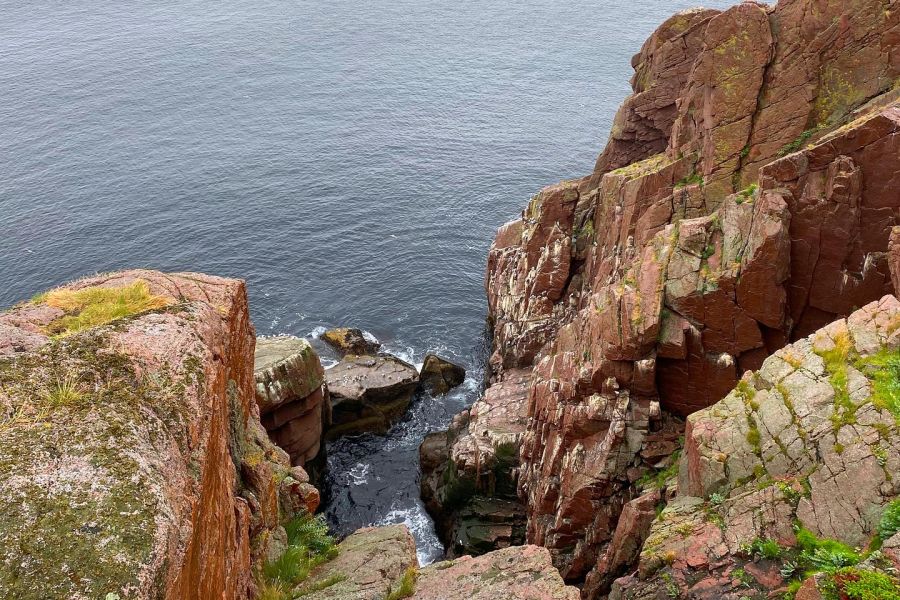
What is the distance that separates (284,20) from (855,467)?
18870 centimetres

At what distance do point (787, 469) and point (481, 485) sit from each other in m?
25.8

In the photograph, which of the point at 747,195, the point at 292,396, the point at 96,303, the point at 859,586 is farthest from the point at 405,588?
the point at 292,396

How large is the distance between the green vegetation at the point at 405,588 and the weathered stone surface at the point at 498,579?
0.27m

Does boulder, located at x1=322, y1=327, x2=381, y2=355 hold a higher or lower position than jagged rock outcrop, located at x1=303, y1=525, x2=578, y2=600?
lower

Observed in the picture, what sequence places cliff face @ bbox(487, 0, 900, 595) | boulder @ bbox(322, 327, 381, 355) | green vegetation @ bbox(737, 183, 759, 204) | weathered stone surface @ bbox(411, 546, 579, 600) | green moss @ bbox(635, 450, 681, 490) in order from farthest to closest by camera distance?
boulder @ bbox(322, 327, 381, 355) < green vegetation @ bbox(737, 183, 759, 204) < green moss @ bbox(635, 450, 681, 490) < cliff face @ bbox(487, 0, 900, 595) < weathered stone surface @ bbox(411, 546, 579, 600)

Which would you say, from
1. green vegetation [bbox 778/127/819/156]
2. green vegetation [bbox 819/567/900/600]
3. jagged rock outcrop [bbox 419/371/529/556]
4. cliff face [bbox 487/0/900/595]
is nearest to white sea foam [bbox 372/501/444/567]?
jagged rock outcrop [bbox 419/371/529/556]

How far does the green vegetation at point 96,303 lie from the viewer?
840 inches

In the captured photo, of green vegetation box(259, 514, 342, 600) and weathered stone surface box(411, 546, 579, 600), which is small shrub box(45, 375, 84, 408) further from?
weathered stone surface box(411, 546, 579, 600)

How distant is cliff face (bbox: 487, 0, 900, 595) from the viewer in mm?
31969

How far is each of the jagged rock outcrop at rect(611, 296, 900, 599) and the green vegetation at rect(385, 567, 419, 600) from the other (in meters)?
8.18

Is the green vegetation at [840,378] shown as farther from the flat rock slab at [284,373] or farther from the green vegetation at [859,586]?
the flat rock slab at [284,373]

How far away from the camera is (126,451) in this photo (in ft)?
48.4

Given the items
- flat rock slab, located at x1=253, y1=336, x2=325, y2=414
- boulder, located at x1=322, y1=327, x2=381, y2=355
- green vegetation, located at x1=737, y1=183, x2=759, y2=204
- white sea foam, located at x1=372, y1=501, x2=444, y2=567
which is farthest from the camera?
boulder, located at x1=322, y1=327, x2=381, y2=355

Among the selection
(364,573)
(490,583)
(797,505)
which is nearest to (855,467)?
(797,505)
